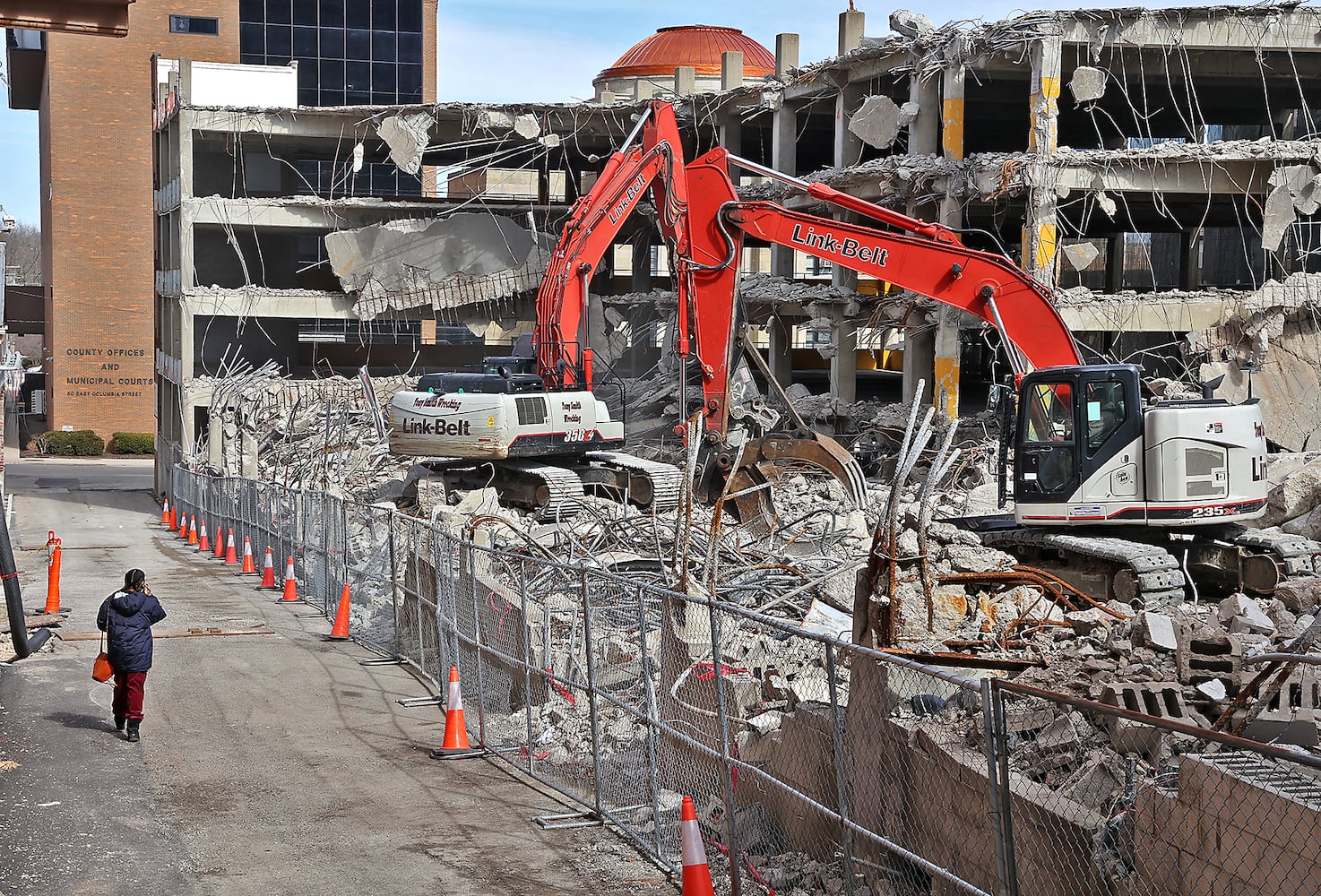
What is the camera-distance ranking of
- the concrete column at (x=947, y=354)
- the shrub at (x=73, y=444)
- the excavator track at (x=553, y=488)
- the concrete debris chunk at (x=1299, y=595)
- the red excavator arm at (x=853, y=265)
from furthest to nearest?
the shrub at (x=73, y=444) → the concrete column at (x=947, y=354) → the excavator track at (x=553, y=488) → the red excavator arm at (x=853, y=265) → the concrete debris chunk at (x=1299, y=595)

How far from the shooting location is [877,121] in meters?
30.7

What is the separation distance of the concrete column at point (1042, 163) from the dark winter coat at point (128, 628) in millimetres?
19330

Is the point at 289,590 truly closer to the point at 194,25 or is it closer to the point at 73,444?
the point at 73,444

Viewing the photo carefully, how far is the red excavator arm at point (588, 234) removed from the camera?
25.2m

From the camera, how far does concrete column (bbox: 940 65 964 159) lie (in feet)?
93.2

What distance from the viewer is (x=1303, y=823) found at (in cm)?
559

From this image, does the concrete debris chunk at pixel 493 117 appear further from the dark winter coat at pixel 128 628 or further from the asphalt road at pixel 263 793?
the dark winter coat at pixel 128 628

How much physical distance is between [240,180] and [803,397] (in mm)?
22673

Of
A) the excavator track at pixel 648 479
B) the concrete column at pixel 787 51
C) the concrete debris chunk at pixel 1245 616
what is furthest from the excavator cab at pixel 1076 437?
the concrete column at pixel 787 51

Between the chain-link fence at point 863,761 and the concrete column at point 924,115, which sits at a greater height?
the concrete column at point 924,115

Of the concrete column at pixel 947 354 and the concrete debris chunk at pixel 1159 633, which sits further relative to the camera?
the concrete column at pixel 947 354

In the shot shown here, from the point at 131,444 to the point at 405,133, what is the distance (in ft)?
82.2

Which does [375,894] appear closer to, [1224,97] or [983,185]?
[983,185]

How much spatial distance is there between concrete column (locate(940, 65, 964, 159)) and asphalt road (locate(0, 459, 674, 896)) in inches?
685
